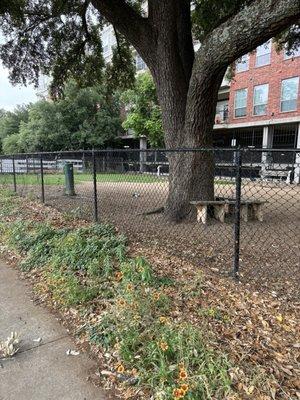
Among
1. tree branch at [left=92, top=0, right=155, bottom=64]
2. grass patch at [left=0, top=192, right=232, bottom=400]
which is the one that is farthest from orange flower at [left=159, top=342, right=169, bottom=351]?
tree branch at [left=92, top=0, right=155, bottom=64]

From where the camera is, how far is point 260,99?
19.8m

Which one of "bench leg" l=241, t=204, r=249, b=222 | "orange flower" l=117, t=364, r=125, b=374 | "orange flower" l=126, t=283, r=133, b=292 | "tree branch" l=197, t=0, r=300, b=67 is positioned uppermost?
"tree branch" l=197, t=0, r=300, b=67

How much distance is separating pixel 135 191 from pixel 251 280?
4.13 m

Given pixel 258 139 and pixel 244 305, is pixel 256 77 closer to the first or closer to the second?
pixel 258 139

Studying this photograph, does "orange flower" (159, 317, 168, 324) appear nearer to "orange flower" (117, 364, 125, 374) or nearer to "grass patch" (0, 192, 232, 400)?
"grass patch" (0, 192, 232, 400)

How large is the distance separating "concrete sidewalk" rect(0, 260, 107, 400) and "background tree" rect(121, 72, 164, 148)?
63.3 feet

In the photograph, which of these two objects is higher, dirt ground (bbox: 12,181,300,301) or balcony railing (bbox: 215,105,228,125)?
balcony railing (bbox: 215,105,228,125)

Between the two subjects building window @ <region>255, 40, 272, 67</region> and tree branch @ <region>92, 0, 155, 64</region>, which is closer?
tree branch @ <region>92, 0, 155, 64</region>

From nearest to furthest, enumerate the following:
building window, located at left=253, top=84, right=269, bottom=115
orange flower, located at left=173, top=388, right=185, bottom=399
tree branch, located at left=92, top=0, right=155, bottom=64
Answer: orange flower, located at left=173, top=388, right=185, bottom=399 < tree branch, located at left=92, top=0, right=155, bottom=64 < building window, located at left=253, top=84, right=269, bottom=115

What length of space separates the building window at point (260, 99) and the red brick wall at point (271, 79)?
0.21m

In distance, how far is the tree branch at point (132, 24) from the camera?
5.82m

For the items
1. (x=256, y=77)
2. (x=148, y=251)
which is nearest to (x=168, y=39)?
(x=148, y=251)

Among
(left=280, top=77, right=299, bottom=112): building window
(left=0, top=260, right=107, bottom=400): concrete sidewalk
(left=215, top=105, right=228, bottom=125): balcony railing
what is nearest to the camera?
(left=0, top=260, right=107, bottom=400): concrete sidewalk

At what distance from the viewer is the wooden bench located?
17.7 ft
